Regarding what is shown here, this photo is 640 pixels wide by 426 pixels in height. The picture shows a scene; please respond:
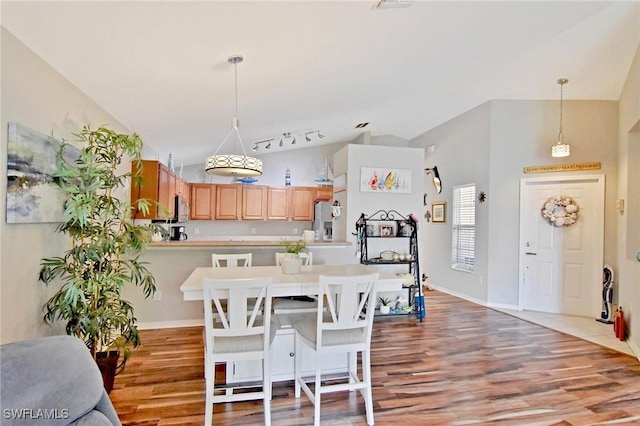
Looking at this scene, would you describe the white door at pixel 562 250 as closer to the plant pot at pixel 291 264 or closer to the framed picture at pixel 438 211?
the framed picture at pixel 438 211

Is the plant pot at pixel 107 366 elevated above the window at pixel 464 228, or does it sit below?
below

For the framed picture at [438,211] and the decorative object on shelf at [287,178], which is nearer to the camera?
the framed picture at [438,211]

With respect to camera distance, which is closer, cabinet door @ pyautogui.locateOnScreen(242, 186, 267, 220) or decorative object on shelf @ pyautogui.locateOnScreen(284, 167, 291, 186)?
cabinet door @ pyautogui.locateOnScreen(242, 186, 267, 220)

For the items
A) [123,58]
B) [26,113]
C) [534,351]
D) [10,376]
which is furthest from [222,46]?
[534,351]

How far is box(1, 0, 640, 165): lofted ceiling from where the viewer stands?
213cm

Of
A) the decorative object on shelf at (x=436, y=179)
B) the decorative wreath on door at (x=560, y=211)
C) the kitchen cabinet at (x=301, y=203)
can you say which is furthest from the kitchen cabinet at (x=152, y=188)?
the decorative wreath on door at (x=560, y=211)

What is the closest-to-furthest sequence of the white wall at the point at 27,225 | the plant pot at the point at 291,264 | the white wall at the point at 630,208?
the white wall at the point at 27,225, the plant pot at the point at 291,264, the white wall at the point at 630,208

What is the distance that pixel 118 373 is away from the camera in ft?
9.39

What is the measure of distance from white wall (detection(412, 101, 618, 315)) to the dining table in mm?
3291

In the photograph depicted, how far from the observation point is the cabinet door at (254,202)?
23.3 ft

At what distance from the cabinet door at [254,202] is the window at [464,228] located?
3.79m

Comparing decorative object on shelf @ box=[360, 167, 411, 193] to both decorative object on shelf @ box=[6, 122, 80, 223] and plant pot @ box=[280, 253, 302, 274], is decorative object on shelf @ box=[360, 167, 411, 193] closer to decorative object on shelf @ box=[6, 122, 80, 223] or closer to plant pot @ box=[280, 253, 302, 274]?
plant pot @ box=[280, 253, 302, 274]

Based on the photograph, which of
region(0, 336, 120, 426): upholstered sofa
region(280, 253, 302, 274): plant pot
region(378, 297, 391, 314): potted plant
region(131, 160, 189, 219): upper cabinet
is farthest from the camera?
region(378, 297, 391, 314): potted plant

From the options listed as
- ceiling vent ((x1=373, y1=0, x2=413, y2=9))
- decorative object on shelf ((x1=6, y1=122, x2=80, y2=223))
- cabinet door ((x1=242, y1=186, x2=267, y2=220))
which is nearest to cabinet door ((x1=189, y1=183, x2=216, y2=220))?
cabinet door ((x1=242, y1=186, x2=267, y2=220))
